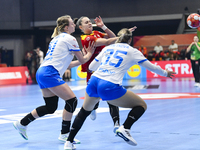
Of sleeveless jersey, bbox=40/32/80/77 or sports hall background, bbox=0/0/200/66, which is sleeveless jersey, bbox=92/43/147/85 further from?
sports hall background, bbox=0/0/200/66

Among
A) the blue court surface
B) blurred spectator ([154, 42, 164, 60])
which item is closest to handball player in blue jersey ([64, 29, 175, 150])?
the blue court surface

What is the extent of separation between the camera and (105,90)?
3.82m

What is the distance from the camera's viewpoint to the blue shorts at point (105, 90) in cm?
382

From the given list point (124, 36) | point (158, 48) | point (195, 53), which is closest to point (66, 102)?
point (124, 36)

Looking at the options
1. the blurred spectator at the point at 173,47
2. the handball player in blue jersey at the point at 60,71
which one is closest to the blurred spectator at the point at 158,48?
the blurred spectator at the point at 173,47

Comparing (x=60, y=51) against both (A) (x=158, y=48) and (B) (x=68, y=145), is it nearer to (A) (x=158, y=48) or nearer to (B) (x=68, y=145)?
(B) (x=68, y=145)

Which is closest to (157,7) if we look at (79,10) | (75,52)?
(79,10)

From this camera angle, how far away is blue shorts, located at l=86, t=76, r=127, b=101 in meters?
3.82

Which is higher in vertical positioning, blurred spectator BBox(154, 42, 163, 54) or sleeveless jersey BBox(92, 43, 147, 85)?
sleeveless jersey BBox(92, 43, 147, 85)

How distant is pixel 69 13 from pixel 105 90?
2259 centimetres

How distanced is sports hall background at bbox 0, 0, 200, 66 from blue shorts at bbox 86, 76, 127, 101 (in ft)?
70.4

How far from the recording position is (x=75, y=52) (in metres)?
4.38

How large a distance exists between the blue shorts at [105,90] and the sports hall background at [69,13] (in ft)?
70.4

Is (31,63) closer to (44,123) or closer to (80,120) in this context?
(44,123)
